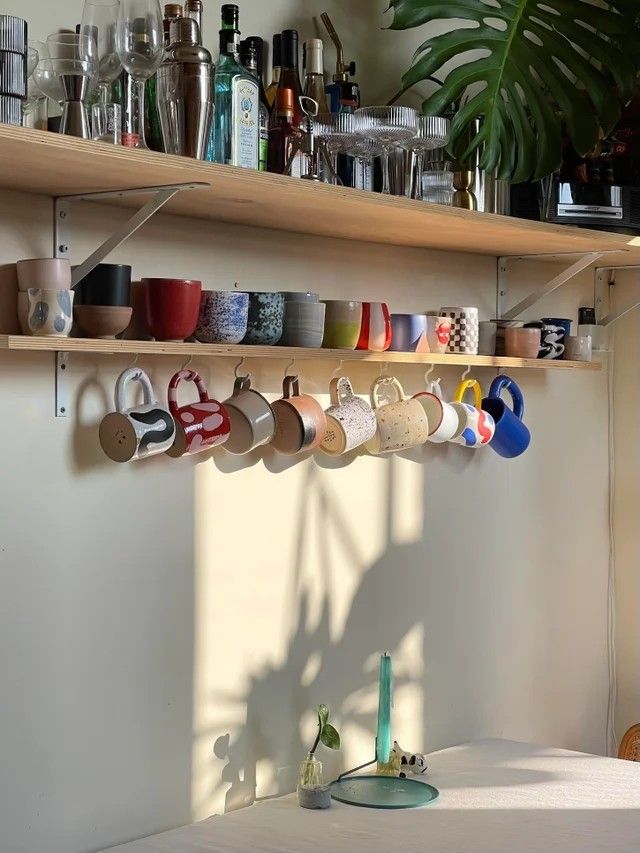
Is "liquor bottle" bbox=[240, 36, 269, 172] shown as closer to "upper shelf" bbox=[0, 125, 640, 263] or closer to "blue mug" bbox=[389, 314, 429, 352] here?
"upper shelf" bbox=[0, 125, 640, 263]

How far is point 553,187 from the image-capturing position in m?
2.39

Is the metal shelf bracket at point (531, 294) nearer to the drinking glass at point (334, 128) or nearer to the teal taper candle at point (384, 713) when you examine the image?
the drinking glass at point (334, 128)

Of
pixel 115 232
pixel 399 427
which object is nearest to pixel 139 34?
pixel 115 232

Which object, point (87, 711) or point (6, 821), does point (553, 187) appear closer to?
point (87, 711)

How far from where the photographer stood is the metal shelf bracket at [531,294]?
8.29 feet

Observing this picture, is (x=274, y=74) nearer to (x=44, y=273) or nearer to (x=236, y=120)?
(x=236, y=120)

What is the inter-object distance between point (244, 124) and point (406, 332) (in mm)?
635

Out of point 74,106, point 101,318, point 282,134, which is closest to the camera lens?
point 74,106

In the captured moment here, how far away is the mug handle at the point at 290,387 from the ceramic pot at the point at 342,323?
0.09m

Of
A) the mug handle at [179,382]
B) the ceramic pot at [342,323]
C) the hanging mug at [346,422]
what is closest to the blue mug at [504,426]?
the hanging mug at [346,422]

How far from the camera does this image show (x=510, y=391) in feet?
8.69

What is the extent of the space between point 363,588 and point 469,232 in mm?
748

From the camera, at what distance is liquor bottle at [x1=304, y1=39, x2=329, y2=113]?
82.3 inches

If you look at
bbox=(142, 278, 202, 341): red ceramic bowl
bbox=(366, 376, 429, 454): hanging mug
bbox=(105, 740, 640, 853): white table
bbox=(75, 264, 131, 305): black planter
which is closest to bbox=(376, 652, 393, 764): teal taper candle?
bbox=(105, 740, 640, 853): white table
